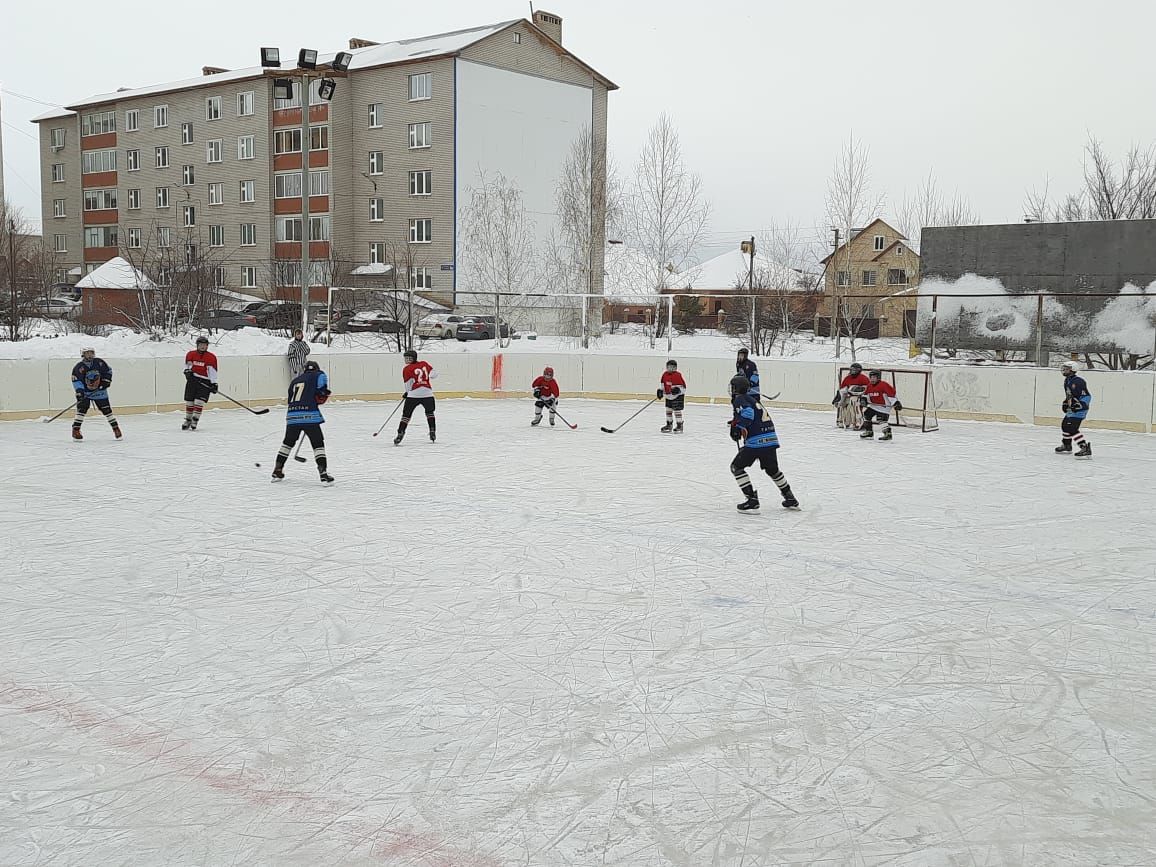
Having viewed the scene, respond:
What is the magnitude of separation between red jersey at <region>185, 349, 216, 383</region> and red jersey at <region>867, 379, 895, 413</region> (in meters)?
8.61

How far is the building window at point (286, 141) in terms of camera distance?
3816 centimetres

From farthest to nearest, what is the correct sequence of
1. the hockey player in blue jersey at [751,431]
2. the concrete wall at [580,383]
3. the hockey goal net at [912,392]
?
the hockey goal net at [912,392], the concrete wall at [580,383], the hockey player in blue jersey at [751,431]

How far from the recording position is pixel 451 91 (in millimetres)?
33938

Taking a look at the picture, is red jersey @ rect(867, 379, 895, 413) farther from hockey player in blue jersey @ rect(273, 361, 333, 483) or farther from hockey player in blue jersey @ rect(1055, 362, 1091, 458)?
hockey player in blue jersey @ rect(273, 361, 333, 483)

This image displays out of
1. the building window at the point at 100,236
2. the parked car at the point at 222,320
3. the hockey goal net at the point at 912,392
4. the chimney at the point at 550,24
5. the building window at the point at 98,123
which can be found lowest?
the hockey goal net at the point at 912,392

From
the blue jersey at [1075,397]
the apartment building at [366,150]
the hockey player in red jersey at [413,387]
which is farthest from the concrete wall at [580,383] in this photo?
the apartment building at [366,150]

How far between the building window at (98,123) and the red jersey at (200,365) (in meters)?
37.3

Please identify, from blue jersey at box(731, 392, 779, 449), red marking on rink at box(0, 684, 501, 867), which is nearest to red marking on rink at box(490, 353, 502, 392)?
blue jersey at box(731, 392, 779, 449)

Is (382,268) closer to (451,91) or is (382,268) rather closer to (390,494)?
(451,91)

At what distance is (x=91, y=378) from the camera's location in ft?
37.3

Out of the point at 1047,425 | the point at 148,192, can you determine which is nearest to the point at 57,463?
the point at 1047,425

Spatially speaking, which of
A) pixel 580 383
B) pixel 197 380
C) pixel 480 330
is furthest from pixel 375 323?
pixel 197 380

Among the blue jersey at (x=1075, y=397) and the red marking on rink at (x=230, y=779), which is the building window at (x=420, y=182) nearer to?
the blue jersey at (x=1075, y=397)

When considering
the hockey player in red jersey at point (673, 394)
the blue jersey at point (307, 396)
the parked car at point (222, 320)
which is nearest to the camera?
the blue jersey at point (307, 396)
